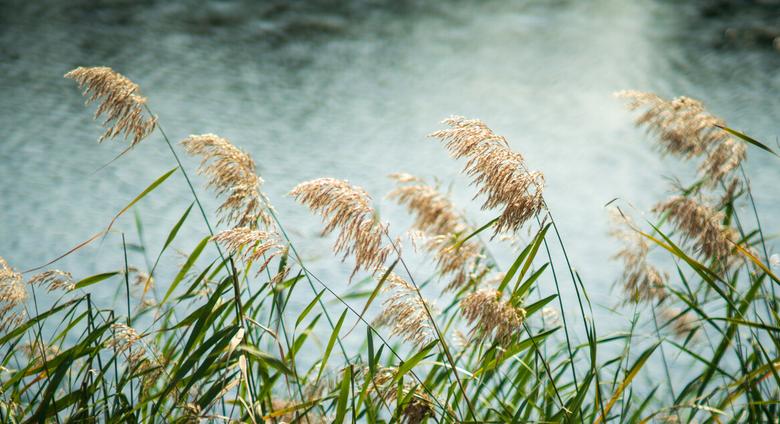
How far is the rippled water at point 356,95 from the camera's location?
6250 mm

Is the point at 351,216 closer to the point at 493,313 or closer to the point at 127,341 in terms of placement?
the point at 493,313

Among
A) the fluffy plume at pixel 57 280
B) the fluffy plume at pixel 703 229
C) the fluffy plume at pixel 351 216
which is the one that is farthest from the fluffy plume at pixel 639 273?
the fluffy plume at pixel 57 280

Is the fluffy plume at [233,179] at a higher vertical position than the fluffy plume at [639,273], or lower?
lower

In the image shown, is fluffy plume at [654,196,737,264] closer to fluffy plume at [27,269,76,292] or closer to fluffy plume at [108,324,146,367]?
fluffy plume at [108,324,146,367]

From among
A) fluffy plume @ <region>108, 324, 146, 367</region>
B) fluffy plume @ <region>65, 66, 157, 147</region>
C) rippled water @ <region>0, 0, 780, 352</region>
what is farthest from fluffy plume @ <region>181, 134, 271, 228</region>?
rippled water @ <region>0, 0, 780, 352</region>

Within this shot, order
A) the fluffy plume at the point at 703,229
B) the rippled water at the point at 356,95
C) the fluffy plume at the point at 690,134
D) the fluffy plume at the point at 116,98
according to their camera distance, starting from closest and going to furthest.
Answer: the fluffy plume at the point at 116,98 → the fluffy plume at the point at 703,229 → the fluffy plume at the point at 690,134 → the rippled water at the point at 356,95

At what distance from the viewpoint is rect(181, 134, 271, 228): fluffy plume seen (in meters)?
1.77

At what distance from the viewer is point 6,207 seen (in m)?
5.95

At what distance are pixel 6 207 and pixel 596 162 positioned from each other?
18.6ft

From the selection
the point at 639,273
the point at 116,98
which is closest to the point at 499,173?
the point at 116,98

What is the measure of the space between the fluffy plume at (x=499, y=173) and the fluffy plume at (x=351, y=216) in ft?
0.75

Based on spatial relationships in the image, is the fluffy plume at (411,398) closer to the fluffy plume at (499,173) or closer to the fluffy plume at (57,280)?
the fluffy plume at (499,173)

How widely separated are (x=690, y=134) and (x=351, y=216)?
1.39 metres

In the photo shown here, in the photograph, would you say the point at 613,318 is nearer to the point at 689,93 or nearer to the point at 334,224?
the point at 334,224
